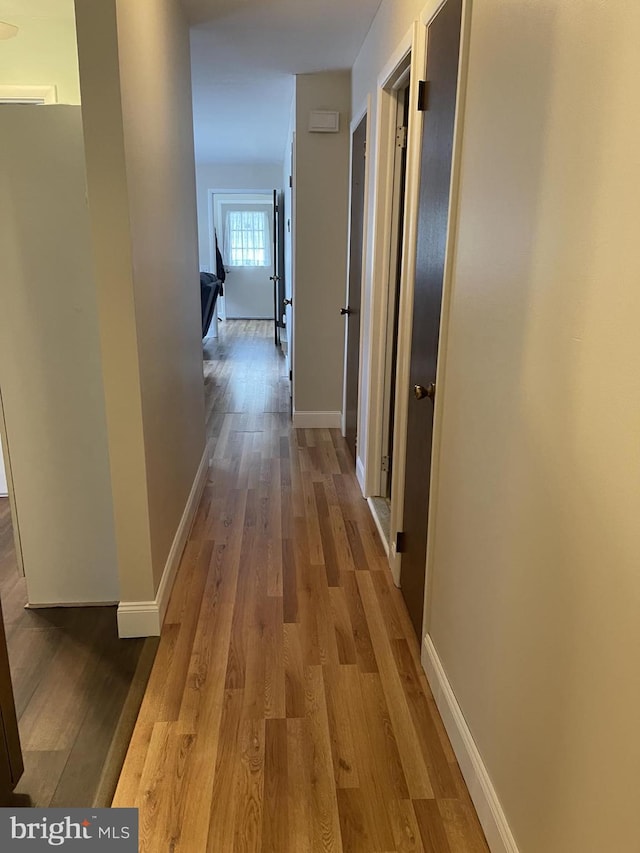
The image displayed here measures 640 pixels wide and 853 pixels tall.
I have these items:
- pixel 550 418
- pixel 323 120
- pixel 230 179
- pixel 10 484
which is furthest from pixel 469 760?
pixel 230 179

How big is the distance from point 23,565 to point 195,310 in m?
1.66

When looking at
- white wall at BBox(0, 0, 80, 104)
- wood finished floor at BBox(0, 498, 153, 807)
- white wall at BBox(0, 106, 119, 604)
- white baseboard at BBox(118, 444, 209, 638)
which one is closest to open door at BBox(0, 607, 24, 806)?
wood finished floor at BBox(0, 498, 153, 807)

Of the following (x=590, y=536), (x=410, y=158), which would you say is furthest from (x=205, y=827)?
(x=410, y=158)

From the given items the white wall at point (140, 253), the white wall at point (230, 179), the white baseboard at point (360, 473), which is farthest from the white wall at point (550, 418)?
the white wall at point (230, 179)

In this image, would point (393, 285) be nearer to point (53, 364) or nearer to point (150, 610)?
point (53, 364)

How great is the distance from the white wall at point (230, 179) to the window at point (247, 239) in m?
1.64

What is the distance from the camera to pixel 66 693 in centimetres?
196

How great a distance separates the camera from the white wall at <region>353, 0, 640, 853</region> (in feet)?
2.99

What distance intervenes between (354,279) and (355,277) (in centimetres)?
5

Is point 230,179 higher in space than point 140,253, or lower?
higher

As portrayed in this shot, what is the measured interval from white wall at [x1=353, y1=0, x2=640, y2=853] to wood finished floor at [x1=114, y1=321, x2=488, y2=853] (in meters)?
0.25

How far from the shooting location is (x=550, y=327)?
45.2 inches

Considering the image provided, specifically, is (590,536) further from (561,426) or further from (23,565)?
(23,565)

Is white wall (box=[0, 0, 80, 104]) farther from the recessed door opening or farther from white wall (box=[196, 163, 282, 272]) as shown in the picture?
white wall (box=[196, 163, 282, 272])
